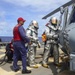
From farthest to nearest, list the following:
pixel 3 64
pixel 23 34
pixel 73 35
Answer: pixel 3 64 < pixel 23 34 < pixel 73 35

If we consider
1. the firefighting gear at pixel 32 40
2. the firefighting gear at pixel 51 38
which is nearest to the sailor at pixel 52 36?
the firefighting gear at pixel 51 38

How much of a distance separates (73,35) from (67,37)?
446 mm

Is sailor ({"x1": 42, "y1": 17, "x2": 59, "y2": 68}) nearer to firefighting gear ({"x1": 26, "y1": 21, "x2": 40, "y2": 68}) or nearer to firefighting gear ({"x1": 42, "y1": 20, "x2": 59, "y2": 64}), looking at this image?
firefighting gear ({"x1": 42, "y1": 20, "x2": 59, "y2": 64})

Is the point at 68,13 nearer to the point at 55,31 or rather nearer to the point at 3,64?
the point at 55,31

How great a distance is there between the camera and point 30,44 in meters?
10.4

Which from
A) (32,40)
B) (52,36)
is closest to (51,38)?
(52,36)

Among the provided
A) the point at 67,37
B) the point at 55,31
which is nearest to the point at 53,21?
the point at 55,31

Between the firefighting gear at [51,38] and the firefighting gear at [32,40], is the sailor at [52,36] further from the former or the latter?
the firefighting gear at [32,40]

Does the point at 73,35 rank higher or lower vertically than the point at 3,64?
higher

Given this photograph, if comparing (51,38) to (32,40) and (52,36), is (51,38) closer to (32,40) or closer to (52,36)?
(52,36)

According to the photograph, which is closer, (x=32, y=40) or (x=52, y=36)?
(x=52, y=36)

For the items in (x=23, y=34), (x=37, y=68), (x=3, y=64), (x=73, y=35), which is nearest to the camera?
(x=73, y=35)

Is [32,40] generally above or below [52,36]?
below

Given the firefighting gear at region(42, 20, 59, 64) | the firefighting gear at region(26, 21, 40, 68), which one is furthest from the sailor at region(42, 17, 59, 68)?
the firefighting gear at region(26, 21, 40, 68)
